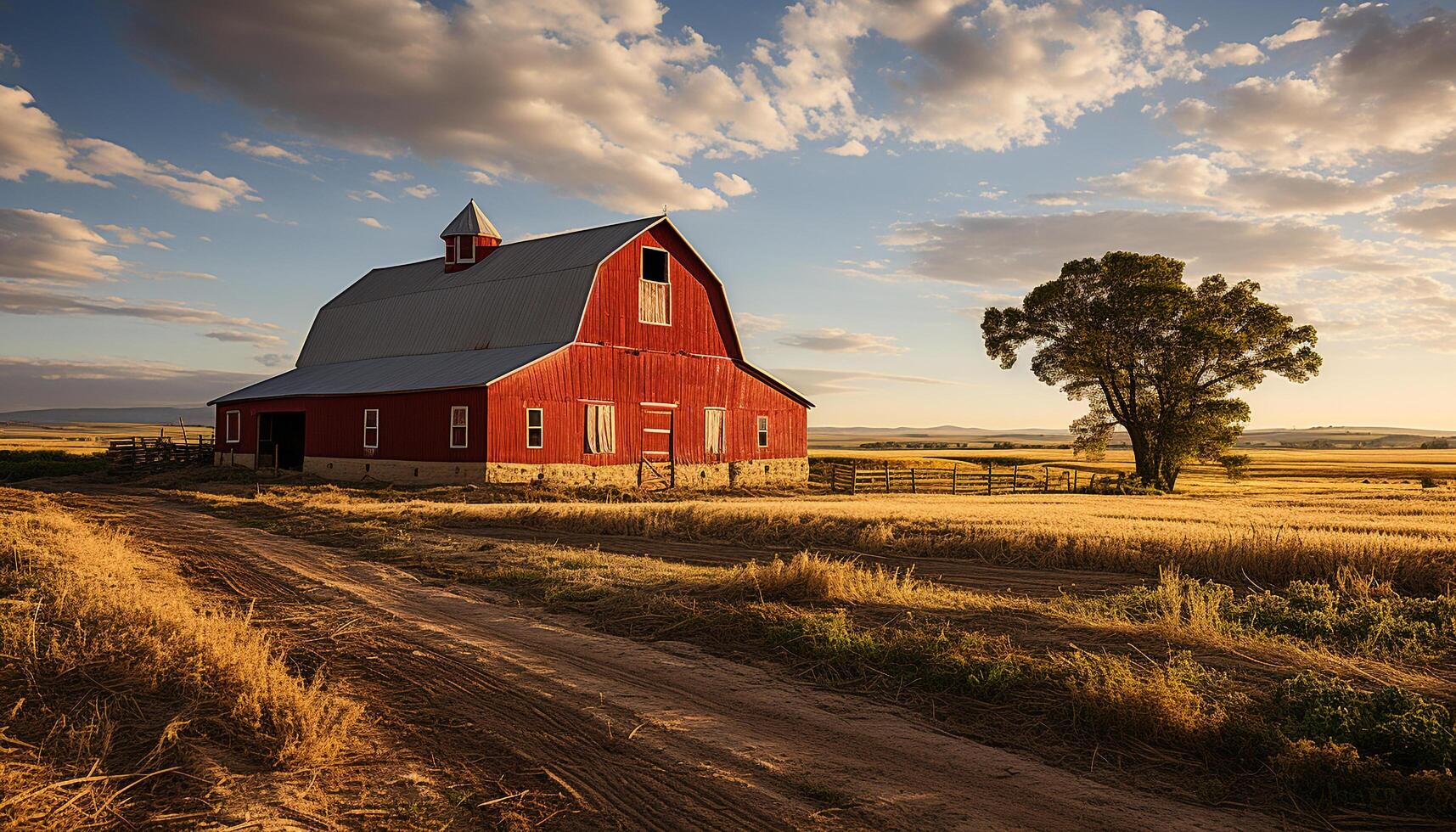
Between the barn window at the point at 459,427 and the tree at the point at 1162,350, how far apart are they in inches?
1081

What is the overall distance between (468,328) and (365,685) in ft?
109

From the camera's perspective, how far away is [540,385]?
33.5 meters

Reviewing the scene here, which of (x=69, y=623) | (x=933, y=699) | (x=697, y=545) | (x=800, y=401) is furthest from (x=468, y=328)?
(x=933, y=699)

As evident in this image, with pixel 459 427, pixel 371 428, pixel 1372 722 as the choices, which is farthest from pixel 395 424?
pixel 1372 722

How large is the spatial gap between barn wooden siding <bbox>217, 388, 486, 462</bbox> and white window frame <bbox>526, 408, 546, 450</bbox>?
6.24 ft

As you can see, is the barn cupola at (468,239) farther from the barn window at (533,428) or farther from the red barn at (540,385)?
the barn window at (533,428)

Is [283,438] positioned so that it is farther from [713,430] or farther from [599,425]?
[713,430]

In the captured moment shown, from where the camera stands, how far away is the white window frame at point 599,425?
3503 cm

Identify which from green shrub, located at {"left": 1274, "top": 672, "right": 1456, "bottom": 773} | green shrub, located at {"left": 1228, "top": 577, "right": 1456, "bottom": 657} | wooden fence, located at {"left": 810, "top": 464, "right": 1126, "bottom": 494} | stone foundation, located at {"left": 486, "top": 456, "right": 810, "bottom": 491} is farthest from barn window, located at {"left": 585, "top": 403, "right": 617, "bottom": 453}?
green shrub, located at {"left": 1274, "top": 672, "right": 1456, "bottom": 773}

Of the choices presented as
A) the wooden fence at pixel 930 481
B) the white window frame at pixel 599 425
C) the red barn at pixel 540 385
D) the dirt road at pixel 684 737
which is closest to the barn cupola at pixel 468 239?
the red barn at pixel 540 385

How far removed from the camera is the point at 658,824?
4.94 metres

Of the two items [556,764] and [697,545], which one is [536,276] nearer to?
[697,545]

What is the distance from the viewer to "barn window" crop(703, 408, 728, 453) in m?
39.5

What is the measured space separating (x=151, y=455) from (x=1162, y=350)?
160 feet
